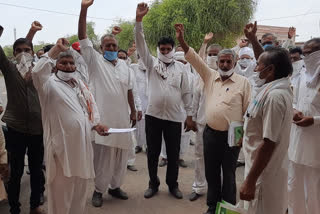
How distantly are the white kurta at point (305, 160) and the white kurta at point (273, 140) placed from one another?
962 millimetres

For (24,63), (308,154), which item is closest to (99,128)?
(24,63)

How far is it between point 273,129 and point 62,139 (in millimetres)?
1958

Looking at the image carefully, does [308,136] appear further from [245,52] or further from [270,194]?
[245,52]

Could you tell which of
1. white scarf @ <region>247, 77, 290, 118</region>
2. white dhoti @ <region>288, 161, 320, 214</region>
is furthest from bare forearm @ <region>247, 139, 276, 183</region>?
white dhoti @ <region>288, 161, 320, 214</region>

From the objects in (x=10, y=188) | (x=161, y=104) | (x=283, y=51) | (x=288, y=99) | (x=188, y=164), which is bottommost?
(x=188, y=164)

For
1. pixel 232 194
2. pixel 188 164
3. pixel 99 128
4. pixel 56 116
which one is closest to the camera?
pixel 56 116

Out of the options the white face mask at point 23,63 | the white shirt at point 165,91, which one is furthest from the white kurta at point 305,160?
the white face mask at point 23,63

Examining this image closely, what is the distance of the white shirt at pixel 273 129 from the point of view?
2088mm

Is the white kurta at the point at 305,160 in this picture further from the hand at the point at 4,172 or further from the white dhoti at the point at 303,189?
the hand at the point at 4,172

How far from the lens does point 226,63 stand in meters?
3.37

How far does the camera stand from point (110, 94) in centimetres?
389

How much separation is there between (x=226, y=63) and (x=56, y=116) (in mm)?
1961

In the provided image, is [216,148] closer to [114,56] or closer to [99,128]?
[99,128]

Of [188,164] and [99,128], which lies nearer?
[99,128]
